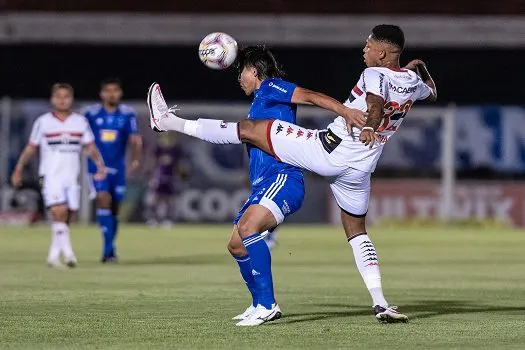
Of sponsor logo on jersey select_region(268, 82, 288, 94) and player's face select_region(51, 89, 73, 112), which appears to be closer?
sponsor logo on jersey select_region(268, 82, 288, 94)

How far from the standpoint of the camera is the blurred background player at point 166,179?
29297 mm

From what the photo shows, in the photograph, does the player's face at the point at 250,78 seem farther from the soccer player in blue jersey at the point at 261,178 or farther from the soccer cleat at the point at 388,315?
the soccer cleat at the point at 388,315

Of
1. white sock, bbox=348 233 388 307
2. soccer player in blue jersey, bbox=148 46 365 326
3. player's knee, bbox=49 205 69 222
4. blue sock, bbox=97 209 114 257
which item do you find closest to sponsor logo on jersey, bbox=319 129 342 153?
soccer player in blue jersey, bbox=148 46 365 326

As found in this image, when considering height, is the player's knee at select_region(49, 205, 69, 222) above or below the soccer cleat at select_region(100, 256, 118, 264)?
above

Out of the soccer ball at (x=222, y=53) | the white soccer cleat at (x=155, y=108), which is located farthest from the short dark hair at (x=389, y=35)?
the white soccer cleat at (x=155, y=108)

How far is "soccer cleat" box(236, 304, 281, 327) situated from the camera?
975 centimetres

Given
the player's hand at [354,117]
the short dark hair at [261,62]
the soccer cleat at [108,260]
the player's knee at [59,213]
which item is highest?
the short dark hair at [261,62]

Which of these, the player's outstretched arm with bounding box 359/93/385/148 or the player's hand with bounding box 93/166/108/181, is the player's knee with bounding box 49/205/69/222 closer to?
the player's hand with bounding box 93/166/108/181

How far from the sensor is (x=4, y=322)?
392 inches

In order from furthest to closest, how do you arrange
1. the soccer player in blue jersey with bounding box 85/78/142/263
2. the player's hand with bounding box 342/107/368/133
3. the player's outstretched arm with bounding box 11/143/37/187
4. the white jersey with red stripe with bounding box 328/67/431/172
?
the soccer player in blue jersey with bounding box 85/78/142/263 → the player's outstretched arm with bounding box 11/143/37/187 → the white jersey with red stripe with bounding box 328/67/431/172 → the player's hand with bounding box 342/107/368/133

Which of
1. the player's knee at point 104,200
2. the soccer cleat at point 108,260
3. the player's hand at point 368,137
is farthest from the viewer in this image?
the player's knee at point 104,200

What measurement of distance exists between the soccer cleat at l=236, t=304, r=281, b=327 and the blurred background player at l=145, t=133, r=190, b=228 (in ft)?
63.5

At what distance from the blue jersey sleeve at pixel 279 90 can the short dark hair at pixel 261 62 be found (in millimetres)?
196

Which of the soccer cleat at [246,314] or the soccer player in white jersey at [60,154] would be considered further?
the soccer player in white jersey at [60,154]
